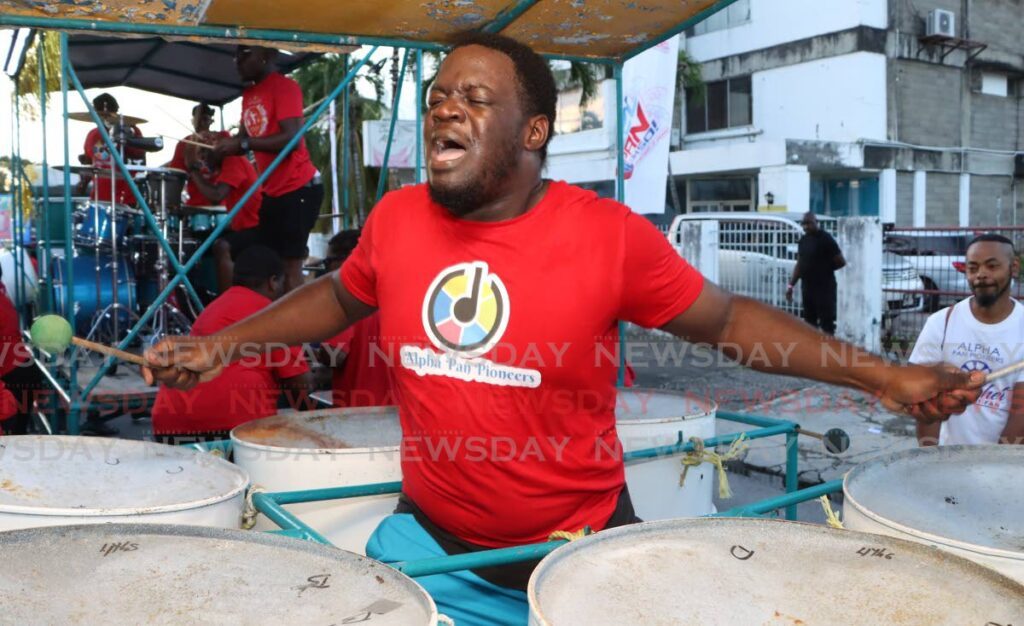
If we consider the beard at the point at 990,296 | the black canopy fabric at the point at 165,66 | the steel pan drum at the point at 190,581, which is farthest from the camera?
the black canopy fabric at the point at 165,66

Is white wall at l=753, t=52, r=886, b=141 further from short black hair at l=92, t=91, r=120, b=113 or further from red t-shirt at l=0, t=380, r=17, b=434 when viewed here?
red t-shirt at l=0, t=380, r=17, b=434

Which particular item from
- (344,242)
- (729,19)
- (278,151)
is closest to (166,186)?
(278,151)

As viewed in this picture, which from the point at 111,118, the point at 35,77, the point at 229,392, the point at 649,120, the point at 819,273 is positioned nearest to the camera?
the point at 229,392

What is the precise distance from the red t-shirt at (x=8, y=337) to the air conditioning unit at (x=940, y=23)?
19.3 metres

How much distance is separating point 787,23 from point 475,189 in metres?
19.6

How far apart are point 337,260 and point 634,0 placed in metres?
2.16

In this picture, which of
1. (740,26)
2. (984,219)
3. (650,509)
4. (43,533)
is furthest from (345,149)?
(984,219)

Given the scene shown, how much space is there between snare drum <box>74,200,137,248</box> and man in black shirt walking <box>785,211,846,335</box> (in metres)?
6.28

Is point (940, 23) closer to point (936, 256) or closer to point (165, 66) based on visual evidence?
point (936, 256)

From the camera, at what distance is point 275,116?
178 inches

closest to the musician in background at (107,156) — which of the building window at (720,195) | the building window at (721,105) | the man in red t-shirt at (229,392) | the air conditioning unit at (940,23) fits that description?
the man in red t-shirt at (229,392)

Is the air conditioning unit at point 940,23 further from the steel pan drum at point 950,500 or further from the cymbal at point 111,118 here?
the steel pan drum at point 950,500

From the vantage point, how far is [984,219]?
68.3 feet

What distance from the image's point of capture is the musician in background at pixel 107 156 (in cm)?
561
